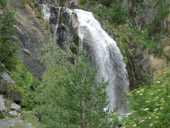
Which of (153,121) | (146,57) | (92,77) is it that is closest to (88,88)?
(92,77)

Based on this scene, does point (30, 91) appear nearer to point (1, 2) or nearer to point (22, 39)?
point (22, 39)

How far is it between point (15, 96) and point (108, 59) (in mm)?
10700

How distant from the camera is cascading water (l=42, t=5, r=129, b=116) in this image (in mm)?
19734

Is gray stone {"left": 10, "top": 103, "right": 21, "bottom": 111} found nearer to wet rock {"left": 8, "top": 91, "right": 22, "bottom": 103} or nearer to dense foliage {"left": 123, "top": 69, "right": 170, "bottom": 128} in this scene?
wet rock {"left": 8, "top": 91, "right": 22, "bottom": 103}

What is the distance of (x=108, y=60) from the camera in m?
20.7

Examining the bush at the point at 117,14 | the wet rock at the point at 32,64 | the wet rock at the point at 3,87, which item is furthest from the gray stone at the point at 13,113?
the bush at the point at 117,14

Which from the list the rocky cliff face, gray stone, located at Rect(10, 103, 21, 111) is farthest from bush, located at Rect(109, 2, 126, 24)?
gray stone, located at Rect(10, 103, 21, 111)

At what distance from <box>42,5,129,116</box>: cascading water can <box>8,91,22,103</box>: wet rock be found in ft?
26.7

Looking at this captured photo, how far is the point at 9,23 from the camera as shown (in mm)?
13867

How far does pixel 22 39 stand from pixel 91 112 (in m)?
13.9

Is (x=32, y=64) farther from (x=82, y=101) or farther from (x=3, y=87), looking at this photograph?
(x=82, y=101)

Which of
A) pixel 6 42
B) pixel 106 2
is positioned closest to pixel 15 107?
pixel 6 42

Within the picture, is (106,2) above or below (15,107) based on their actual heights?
above

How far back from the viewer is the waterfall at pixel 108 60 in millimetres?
19734
